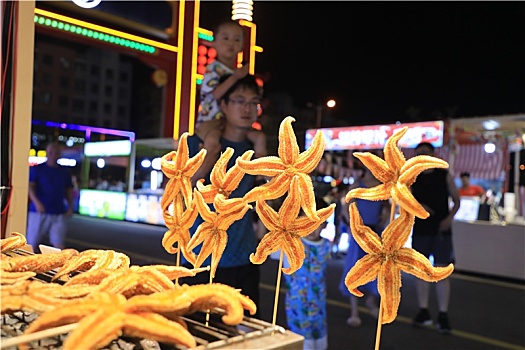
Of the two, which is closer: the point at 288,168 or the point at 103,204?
the point at 288,168

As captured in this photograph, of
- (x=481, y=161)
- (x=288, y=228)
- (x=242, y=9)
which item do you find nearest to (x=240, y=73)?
(x=242, y=9)

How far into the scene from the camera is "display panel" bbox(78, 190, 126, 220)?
14.2 meters

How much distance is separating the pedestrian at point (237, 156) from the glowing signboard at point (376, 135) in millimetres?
6323

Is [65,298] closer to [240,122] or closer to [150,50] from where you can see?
[240,122]

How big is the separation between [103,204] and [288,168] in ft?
47.0

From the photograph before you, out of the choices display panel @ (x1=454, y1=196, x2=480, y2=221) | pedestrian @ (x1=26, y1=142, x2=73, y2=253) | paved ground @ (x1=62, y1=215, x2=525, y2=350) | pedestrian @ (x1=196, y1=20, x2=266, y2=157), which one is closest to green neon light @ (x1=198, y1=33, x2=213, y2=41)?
pedestrian @ (x1=196, y1=20, x2=266, y2=157)

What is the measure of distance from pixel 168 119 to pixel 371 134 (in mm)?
5027

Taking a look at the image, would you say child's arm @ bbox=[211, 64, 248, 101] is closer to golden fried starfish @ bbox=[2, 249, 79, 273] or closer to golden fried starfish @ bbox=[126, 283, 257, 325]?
golden fried starfish @ bbox=[2, 249, 79, 273]

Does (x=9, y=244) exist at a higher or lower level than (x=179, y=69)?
lower

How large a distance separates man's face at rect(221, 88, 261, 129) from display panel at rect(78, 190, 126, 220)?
11593 mm

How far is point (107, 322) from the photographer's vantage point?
763mm

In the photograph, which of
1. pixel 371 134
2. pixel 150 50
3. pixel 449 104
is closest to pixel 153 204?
pixel 371 134

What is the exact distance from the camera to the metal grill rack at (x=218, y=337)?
2.78ft

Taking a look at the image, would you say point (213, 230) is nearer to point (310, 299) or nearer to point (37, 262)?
point (37, 262)
